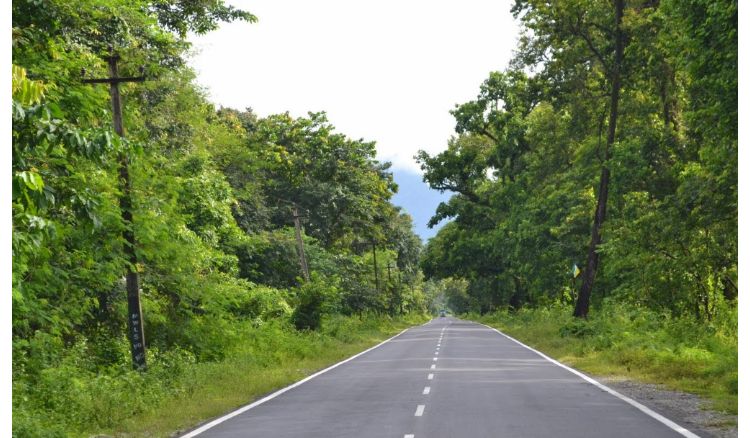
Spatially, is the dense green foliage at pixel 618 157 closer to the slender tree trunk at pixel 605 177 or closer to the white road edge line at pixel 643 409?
the slender tree trunk at pixel 605 177

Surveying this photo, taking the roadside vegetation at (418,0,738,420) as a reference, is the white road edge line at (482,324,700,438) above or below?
below

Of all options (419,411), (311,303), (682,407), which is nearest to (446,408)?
(419,411)

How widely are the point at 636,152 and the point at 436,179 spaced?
121 ft

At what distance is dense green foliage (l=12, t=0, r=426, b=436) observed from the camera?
440 inches

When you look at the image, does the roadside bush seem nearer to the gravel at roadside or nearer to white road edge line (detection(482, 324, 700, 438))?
white road edge line (detection(482, 324, 700, 438))

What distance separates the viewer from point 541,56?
132ft

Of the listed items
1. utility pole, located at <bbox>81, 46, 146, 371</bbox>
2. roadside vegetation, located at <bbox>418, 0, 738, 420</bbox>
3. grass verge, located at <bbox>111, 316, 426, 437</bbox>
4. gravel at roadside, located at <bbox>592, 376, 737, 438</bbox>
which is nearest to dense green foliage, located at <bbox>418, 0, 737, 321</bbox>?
roadside vegetation, located at <bbox>418, 0, 738, 420</bbox>

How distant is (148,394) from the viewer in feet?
54.5

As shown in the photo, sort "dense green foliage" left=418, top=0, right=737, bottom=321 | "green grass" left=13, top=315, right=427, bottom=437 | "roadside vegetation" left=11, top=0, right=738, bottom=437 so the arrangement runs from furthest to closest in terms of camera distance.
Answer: "dense green foliage" left=418, top=0, right=737, bottom=321
"roadside vegetation" left=11, top=0, right=738, bottom=437
"green grass" left=13, top=315, right=427, bottom=437

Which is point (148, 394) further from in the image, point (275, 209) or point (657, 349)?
point (275, 209)

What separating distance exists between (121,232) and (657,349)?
1496 centimetres

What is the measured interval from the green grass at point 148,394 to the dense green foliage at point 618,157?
11172 millimetres

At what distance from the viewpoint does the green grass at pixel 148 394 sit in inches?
527

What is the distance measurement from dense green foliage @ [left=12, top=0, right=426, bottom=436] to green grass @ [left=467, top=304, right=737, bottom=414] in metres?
10.2
